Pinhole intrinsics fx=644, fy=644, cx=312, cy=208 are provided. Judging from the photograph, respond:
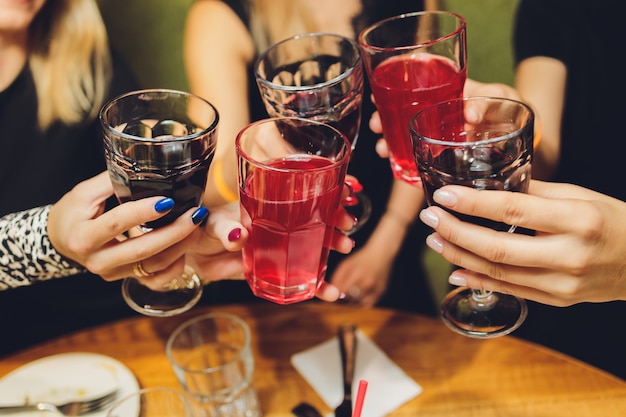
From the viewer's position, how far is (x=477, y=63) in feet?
5.85

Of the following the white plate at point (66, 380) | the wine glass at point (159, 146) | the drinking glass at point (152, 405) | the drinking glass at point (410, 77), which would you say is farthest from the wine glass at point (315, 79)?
the white plate at point (66, 380)

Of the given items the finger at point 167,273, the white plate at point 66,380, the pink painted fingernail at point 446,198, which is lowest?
the white plate at point 66,380

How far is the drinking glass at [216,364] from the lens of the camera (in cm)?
130

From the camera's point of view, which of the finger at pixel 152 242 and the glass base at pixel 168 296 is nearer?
the finger at pixel 152 242

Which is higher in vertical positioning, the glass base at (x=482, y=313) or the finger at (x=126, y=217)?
the finger at (x=126, y=217)

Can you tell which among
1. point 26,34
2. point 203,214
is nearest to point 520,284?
point 203,214

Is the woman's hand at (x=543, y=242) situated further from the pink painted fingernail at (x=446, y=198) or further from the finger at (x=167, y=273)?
the finger at (x=167, y=273)

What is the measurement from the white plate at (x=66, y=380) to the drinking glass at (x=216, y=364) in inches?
5.5

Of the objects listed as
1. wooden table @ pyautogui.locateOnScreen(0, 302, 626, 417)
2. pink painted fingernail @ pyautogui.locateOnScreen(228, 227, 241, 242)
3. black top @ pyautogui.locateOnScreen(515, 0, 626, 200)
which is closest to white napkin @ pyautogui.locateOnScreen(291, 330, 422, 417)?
wooden table @ pyautogui.locateOnScreen(0, 302, 626, 417)

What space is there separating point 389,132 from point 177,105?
408mm

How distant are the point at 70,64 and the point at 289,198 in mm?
1059

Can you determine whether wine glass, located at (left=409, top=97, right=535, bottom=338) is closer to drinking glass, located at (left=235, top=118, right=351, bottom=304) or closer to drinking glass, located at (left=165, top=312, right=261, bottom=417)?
drinking glass, located at (left=235, top=118, right=351, bottom=304)

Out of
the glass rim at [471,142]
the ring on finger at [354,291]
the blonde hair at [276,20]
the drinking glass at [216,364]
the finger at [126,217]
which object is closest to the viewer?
the glass rim at [471,142]

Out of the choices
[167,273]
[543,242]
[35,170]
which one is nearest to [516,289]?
[543,242]
